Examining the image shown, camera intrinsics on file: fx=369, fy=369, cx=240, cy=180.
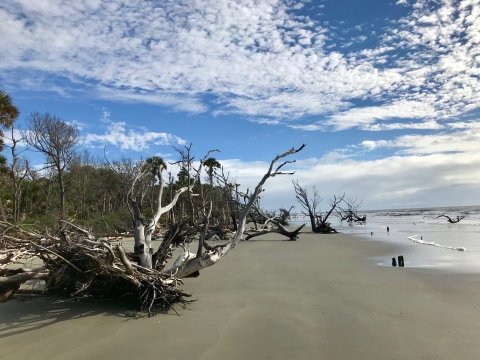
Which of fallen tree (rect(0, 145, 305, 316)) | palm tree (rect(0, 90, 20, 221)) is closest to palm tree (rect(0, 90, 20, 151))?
palm tree (rect(0, 90, 20, 221))

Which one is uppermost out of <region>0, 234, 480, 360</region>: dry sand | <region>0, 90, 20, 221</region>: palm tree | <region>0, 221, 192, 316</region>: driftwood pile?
<region>0, 90, 20, 221</region>: palm tree

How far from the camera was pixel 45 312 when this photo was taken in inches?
218

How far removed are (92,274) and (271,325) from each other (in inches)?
104

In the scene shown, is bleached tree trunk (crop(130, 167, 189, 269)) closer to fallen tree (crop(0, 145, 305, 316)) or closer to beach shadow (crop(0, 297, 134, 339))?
fallen tree (crop(0, 145, 305, 316))

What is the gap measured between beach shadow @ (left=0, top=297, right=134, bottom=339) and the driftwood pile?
147 mm

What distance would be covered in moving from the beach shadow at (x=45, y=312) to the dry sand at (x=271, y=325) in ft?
0.05

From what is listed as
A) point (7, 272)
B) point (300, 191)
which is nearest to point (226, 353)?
point (7, 272)

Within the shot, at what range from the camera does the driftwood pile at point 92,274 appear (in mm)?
5227

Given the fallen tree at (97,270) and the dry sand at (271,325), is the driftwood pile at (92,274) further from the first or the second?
the dry sand at (271,325)

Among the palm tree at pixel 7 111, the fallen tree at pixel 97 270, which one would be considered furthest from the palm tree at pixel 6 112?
the fallen tree at pixel 97 270

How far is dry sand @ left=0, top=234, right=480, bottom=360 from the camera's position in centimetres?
433

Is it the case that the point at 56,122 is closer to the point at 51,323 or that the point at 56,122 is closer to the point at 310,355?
the point at 51,323

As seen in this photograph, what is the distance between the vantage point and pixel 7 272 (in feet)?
21.2

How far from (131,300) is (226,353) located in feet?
7.17
